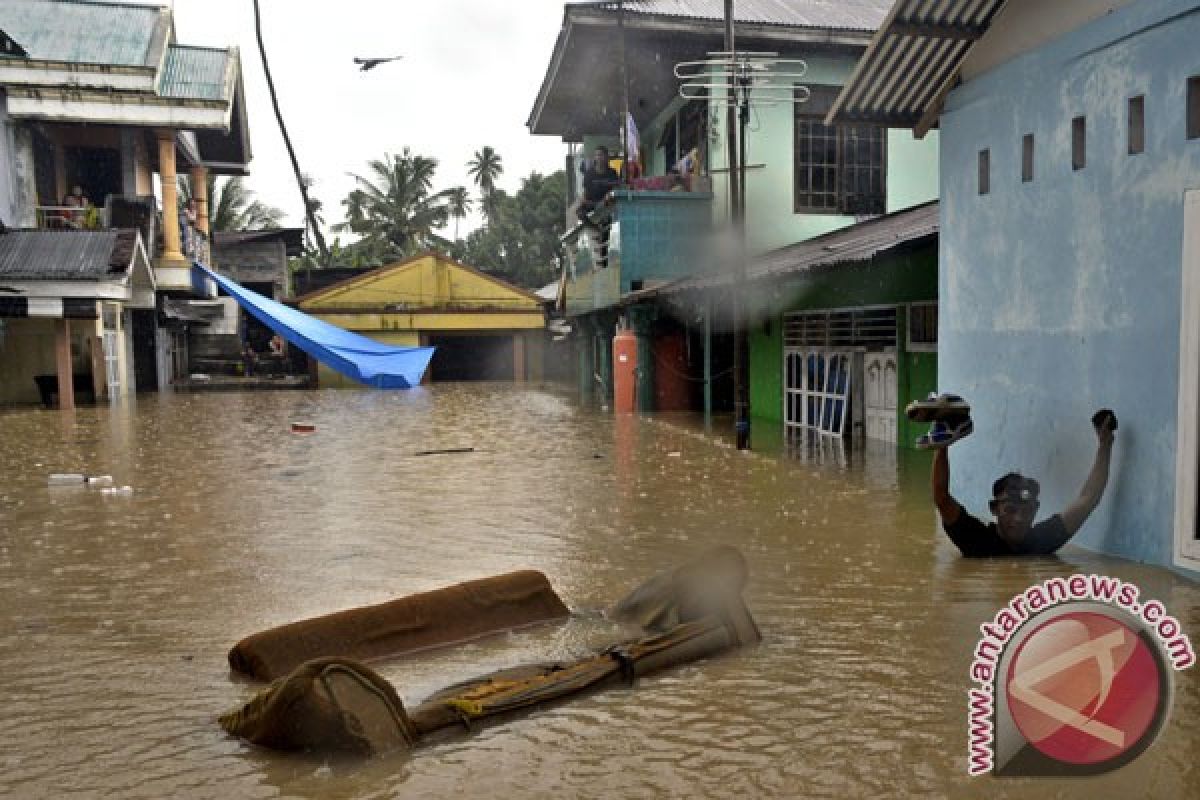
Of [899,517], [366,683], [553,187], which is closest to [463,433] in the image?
[899,517]

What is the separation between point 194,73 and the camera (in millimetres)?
24422

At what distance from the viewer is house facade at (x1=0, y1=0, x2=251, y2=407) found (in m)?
21.3

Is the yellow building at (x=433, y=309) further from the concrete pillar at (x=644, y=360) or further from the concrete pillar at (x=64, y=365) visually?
the concrete pillar at (x=644, y=360)

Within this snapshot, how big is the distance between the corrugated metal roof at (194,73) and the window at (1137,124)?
2186 cm

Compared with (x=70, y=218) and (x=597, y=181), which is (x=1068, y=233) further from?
(x=70, y=218)

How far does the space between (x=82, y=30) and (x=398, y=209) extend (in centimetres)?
2050

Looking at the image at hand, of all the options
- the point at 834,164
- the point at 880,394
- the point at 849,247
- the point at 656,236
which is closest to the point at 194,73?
the point at 656,236

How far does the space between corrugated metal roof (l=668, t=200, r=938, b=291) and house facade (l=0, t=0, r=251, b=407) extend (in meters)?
13.4

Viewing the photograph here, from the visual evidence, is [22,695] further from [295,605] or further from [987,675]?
[987,675]

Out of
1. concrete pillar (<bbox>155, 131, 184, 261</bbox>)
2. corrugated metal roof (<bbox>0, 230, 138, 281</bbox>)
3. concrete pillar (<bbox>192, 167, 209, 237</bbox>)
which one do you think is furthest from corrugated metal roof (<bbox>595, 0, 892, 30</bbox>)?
concrete pillar (<bbox>192, 167, 209, 237</bbox>)

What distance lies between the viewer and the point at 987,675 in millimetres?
2367

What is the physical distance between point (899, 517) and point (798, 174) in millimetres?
13524

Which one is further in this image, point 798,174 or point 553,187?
point 553,187

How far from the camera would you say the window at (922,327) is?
1169 centimetres
